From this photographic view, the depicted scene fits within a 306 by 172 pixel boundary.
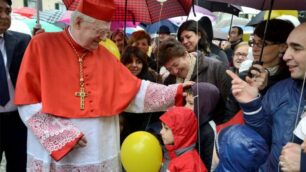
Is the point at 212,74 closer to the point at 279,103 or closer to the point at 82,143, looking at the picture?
the point at 279,103

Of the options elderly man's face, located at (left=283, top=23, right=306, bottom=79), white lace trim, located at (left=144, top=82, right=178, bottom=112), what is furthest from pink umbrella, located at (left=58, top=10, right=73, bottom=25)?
elderly man's face, located at (left=283, top=23, right=306, bottom=79)

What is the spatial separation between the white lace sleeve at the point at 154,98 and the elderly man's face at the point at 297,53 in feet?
2.90

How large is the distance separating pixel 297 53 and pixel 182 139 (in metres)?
0.91

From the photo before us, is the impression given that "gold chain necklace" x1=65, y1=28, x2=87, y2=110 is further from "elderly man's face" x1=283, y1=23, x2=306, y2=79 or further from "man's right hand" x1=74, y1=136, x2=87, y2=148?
"elderly man's face" x1=283, y1=23, x2=306, y2=79

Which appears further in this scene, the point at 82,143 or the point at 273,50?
the point at 273,50

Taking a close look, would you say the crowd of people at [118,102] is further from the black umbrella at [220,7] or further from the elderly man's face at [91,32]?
the black umbrella at [220,7]

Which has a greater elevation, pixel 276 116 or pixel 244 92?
pixel 244 92

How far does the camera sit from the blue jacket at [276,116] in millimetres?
1964

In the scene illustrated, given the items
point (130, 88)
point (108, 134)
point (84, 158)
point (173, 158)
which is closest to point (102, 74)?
point (130, 88)

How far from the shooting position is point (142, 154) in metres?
2.55

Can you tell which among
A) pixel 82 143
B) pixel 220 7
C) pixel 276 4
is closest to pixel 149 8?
pixel 276 4

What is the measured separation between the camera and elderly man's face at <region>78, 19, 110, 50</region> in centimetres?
237

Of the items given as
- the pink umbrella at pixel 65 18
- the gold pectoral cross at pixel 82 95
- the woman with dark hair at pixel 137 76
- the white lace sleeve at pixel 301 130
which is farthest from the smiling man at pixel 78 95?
the pink umbrella at pixel 65 18

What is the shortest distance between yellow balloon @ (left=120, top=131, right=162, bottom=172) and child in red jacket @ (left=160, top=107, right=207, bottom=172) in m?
0.15
